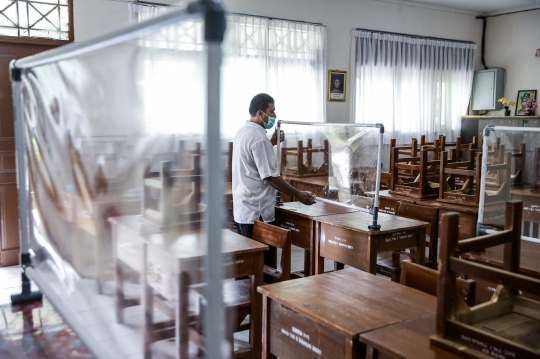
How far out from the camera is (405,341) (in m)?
1.37

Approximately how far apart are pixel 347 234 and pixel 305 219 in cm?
44

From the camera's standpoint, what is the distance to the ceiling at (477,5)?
7.26 meters

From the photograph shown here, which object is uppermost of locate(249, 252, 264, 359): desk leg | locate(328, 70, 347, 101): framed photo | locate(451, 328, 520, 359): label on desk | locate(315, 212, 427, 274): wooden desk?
locate(328, 70, 347, 101): framed photo

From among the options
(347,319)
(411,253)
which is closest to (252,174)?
(411,253)

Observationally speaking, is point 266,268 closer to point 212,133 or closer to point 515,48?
point 212,133

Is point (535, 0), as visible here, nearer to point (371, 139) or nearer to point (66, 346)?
point (371, 139)

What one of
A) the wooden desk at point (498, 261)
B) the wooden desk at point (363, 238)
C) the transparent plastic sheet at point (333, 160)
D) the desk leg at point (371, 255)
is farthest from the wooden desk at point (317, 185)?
the wooden desk at point (498, 261)

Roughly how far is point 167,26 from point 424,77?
7241 mm

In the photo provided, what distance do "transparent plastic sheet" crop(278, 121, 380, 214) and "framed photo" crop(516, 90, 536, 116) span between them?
16.2 ft

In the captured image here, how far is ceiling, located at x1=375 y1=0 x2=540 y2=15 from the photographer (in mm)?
7262

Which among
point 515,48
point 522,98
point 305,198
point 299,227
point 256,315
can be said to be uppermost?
point 515,48

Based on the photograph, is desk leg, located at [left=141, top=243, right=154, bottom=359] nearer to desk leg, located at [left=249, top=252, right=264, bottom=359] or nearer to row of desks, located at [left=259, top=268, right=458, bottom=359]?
row of desks, located at [left=259, top=268, right=458, bottom=359]

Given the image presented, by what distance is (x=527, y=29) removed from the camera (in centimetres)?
764

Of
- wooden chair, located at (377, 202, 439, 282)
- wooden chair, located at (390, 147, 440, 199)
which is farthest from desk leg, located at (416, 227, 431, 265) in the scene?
wooden chair, located at (390, 147, 440, 199)
